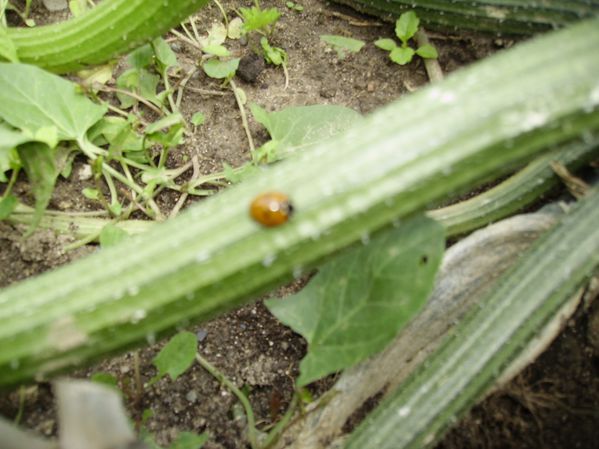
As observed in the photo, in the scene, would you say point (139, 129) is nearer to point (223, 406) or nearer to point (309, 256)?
point (223, 406)

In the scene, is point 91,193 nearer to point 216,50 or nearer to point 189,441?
point 216,50

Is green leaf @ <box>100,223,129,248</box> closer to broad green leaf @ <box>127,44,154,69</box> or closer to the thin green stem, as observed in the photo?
broad green leaf @ <box>127,44,154,69</box>

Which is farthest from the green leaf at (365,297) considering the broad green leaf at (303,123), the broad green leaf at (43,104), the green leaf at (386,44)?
the green leaf at (386,44)

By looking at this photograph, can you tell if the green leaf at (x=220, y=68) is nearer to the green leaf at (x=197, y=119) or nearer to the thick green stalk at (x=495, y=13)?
the green leaf at (x=197, y=119)

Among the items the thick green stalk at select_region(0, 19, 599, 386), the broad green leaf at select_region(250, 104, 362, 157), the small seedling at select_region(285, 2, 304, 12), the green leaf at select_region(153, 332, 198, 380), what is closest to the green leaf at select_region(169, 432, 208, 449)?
the green leaf at select_region(153, 332, 198, 380)

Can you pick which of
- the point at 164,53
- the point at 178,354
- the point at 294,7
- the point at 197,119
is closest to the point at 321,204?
the point at 178,354

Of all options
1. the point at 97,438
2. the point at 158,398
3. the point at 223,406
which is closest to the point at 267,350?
the point at 223,406
